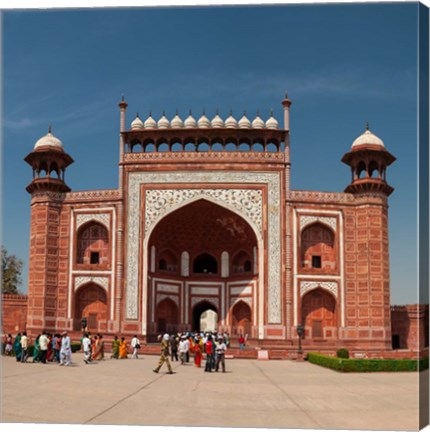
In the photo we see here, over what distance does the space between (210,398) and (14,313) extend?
20512 mm

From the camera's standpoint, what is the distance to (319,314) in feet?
87.7

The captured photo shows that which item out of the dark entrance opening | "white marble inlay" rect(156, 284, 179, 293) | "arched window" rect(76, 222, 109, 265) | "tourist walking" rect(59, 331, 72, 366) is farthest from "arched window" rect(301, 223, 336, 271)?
"tourist walking" rect(59, 331, 72, 366)

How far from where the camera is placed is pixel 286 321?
84.5 feet

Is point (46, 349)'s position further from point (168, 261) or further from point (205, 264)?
point (205, 264)

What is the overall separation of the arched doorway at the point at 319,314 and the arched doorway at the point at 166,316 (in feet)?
20.8

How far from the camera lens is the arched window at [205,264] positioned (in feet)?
101

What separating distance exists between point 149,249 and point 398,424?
807 inches

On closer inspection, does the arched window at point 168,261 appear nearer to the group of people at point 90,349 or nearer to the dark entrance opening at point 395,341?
the group of people at point 90,349

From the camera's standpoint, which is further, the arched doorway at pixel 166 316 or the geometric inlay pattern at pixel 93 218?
the arched doorway at pixel 166 316

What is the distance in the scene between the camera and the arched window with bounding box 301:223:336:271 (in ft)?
88.8

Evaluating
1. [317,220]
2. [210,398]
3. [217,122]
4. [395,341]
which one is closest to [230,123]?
[217,122]

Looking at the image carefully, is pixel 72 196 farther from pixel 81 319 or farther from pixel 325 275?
pixel 325 275

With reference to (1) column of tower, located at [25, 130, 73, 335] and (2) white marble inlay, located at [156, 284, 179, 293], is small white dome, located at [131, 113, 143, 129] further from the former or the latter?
(2) white marble inlay, located at [156, 284, 179, 293]

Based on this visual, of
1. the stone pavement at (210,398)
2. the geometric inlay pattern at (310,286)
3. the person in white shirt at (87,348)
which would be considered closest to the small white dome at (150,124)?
the geometric inlay pattern at (310,286)
